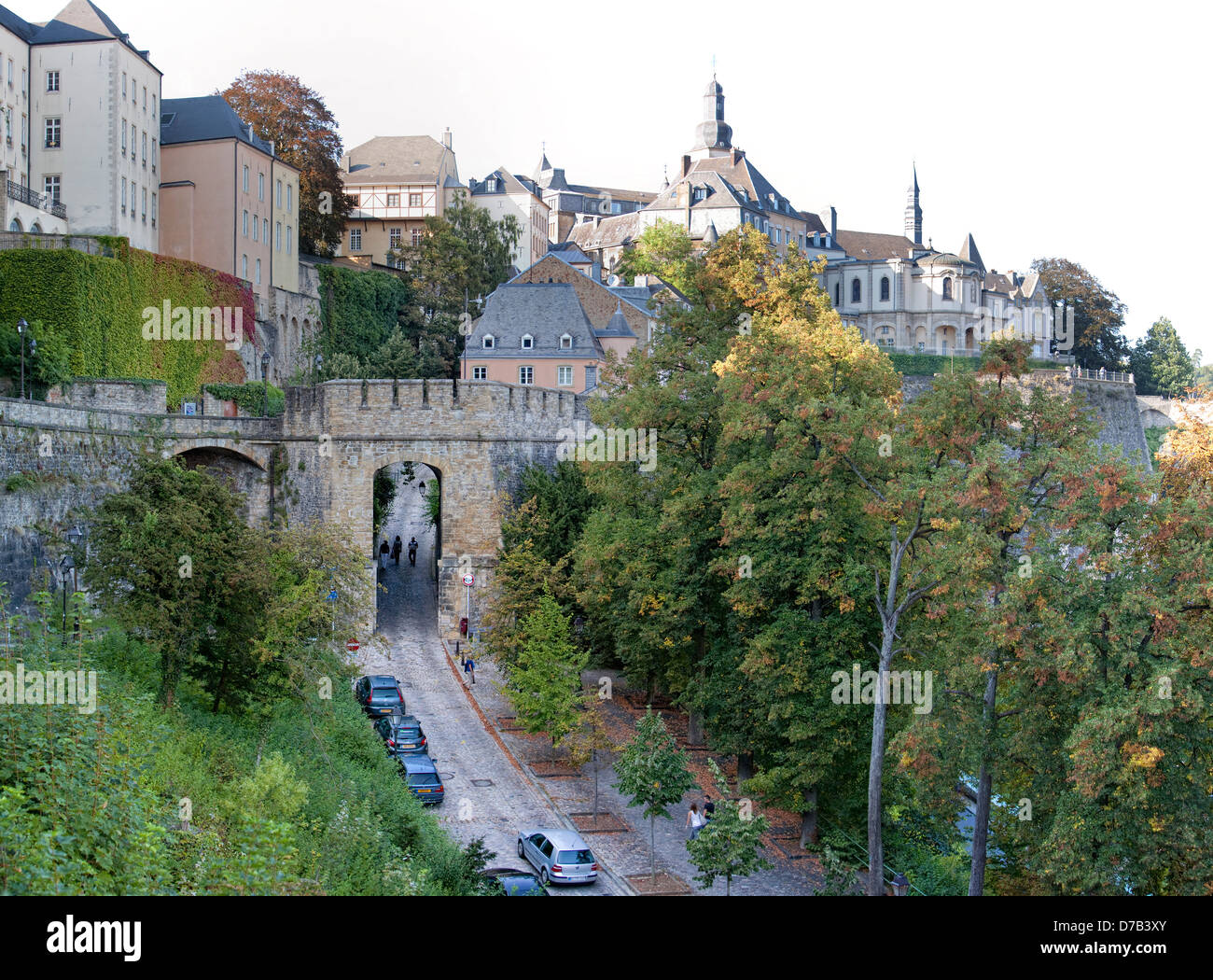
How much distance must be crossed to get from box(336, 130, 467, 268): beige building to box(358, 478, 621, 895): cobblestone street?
5947cm

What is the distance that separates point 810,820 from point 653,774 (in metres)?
4.87

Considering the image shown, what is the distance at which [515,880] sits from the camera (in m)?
20.5

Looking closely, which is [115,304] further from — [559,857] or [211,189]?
[559,857]

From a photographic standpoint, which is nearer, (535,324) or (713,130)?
(535,324)

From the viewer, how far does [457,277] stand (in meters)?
70.2

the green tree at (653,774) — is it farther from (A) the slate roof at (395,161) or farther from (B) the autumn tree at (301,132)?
(A) the slate roof at (395,161)

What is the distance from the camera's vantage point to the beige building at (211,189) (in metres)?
57.3

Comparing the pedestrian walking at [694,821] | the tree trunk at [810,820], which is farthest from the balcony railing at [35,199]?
the tree trunk at [810,820]

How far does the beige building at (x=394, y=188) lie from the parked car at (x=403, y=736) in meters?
71.8

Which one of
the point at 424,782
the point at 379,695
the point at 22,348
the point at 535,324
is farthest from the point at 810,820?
the point at 535,324

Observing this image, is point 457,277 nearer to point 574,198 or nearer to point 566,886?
point 566,886

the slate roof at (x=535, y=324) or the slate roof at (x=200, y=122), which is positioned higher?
the slate roof at (x=200, y=122)

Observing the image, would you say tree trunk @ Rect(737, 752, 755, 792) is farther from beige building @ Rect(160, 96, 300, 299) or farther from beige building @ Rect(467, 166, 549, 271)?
beige building @ Rect(467, 166, 549, 271)
